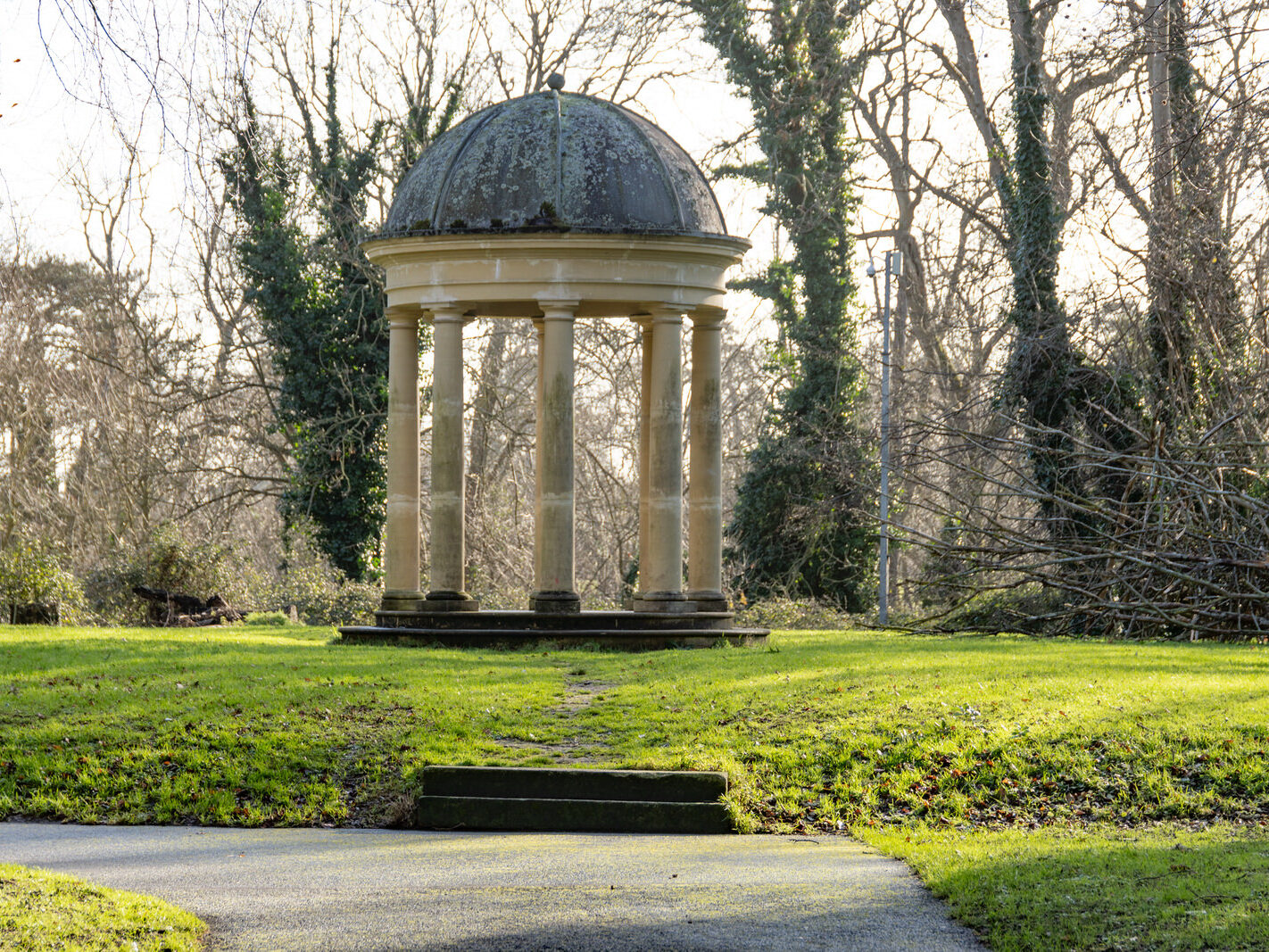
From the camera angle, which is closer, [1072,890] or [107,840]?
[1072,890]

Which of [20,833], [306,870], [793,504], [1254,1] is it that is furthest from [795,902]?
[793,504]

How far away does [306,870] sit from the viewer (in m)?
9.28

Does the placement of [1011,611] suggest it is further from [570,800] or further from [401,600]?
[570,800]

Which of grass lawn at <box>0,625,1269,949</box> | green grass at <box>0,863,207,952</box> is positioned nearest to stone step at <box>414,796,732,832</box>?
grass lawn at <box>0,625,1269,949</box>

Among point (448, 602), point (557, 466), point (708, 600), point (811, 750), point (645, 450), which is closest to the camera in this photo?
point (811, 750)

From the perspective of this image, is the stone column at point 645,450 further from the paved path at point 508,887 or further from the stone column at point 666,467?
the paved path at point 508,887

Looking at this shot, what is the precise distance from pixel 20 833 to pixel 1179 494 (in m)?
16.3

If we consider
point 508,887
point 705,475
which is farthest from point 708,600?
point 508,887

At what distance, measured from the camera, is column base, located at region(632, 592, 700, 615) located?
835 inches

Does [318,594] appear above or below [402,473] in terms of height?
below

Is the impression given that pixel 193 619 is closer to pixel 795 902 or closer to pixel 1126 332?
pixel 1126 332

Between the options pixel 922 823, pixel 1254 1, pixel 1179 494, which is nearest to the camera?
pixel 922 823

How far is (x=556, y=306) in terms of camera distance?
68.2 feet

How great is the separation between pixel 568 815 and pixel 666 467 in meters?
10.4
